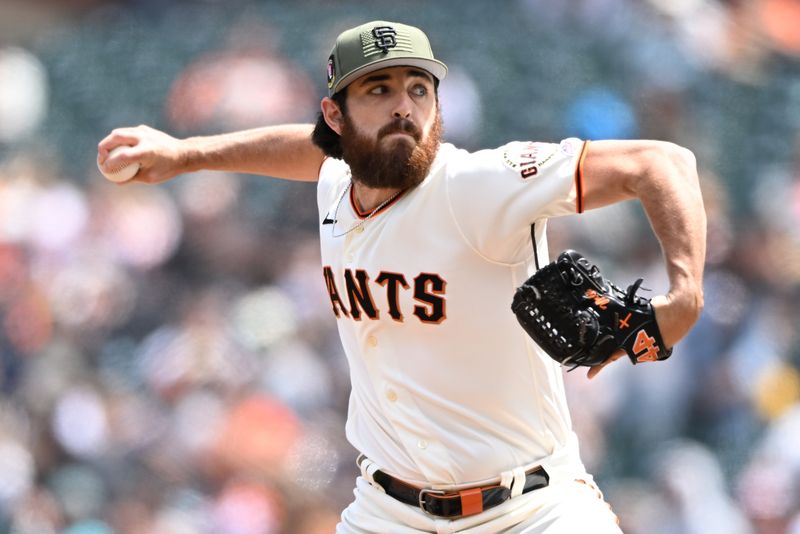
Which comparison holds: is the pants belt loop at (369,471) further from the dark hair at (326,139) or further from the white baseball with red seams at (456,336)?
the dark hair at (326,139)

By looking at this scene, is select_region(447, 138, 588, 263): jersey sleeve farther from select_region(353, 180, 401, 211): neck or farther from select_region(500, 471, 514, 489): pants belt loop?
select_region(500, 471, 514, 489): pants belt loop

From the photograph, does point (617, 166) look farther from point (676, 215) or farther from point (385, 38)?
point (385, 38)

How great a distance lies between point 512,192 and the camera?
2.92 m

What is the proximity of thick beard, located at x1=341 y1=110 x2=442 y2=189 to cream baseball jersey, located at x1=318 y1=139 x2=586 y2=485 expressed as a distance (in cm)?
4

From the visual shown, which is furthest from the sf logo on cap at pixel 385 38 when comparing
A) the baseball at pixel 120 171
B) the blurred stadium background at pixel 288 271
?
the blurred stadium background at pixel 288 271

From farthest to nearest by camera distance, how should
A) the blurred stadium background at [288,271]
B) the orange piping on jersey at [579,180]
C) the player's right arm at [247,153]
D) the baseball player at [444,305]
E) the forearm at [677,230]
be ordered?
the blurred stadium background at [288,271] < the player's right arm at [247,153] < the baseball player at [444,305] < the orange piping on jersey at [579,180] < the forearm at [677,230]

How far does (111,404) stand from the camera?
7188 millimetres

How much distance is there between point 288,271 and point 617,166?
5.02 m

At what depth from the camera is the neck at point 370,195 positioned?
332cm

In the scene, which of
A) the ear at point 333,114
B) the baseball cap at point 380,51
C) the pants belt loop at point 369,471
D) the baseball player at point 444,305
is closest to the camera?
the baseball player at point 444,305

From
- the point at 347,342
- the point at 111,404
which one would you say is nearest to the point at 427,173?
the point at 347,342

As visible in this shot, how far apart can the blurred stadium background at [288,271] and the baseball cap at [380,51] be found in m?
3.68

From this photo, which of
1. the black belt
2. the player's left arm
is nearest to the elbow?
the player's left arm

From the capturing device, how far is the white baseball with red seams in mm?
3053
